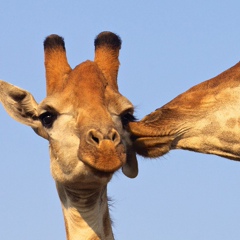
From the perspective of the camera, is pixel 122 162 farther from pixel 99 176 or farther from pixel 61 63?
pixel 61 63

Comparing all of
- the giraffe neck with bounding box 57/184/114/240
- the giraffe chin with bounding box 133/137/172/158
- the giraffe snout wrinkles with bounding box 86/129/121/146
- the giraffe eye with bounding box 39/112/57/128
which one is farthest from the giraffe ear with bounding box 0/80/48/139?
the giraffe snout wrinkles with bounding box 86/129/121/146

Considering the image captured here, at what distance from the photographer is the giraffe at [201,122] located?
478 inches

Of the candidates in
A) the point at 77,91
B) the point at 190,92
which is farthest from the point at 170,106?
the point at 77,91

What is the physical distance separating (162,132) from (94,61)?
4.86 ft

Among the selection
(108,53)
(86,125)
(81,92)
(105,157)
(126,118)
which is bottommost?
(105,157)

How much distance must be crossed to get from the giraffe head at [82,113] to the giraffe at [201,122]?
0.32 metres

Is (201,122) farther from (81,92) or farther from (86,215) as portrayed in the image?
(86,215)

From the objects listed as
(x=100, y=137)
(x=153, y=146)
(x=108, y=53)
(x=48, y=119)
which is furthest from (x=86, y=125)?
(x=108, y=53)

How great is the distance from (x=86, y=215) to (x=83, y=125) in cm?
131

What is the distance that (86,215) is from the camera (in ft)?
40.2

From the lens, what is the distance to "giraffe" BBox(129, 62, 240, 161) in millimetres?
12141

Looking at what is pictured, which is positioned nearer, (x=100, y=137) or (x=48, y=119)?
(x=100, y=137)

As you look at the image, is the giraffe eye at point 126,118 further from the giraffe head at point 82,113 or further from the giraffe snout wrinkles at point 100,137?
the giraffe snout wrinkles at point 100,137

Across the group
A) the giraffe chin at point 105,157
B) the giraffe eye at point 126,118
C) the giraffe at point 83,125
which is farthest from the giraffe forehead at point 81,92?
the giraffe chin at point 105,157
